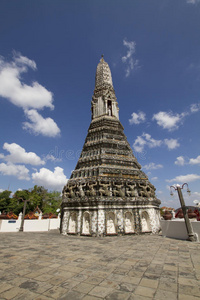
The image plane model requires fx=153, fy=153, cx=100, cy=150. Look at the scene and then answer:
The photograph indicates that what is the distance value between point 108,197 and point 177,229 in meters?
6.22

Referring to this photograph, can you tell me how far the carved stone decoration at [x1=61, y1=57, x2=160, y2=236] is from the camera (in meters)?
14.5

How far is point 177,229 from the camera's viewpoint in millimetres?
12258

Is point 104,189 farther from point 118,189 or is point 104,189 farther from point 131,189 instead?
point 131,189

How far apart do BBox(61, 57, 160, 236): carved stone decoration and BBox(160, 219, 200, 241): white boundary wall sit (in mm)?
2075

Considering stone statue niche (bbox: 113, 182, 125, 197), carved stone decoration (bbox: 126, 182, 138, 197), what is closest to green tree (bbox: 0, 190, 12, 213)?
stone statue niche (bbox: 113, 182, 125, 197)

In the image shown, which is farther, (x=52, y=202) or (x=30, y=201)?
(x=52, y=202)

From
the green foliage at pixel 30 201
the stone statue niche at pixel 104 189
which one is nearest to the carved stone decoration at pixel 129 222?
the stone statue niche at pixel 104 189

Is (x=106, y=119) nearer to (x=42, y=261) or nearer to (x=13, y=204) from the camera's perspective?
(x=42, y=261)

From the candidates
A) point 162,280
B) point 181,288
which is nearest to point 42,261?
point 162,280

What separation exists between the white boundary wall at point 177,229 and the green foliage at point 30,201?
3195cm

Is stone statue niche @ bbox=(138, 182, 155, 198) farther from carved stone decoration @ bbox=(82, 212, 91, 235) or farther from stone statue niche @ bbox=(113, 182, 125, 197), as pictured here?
carved stone decoration @ bbox=(82, 212, 91, 235)

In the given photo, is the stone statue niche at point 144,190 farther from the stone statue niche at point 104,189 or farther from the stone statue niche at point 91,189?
the stone statue niche at point 91,189

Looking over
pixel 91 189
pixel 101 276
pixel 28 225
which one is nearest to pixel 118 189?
pixel 91 189

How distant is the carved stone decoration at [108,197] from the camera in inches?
569
